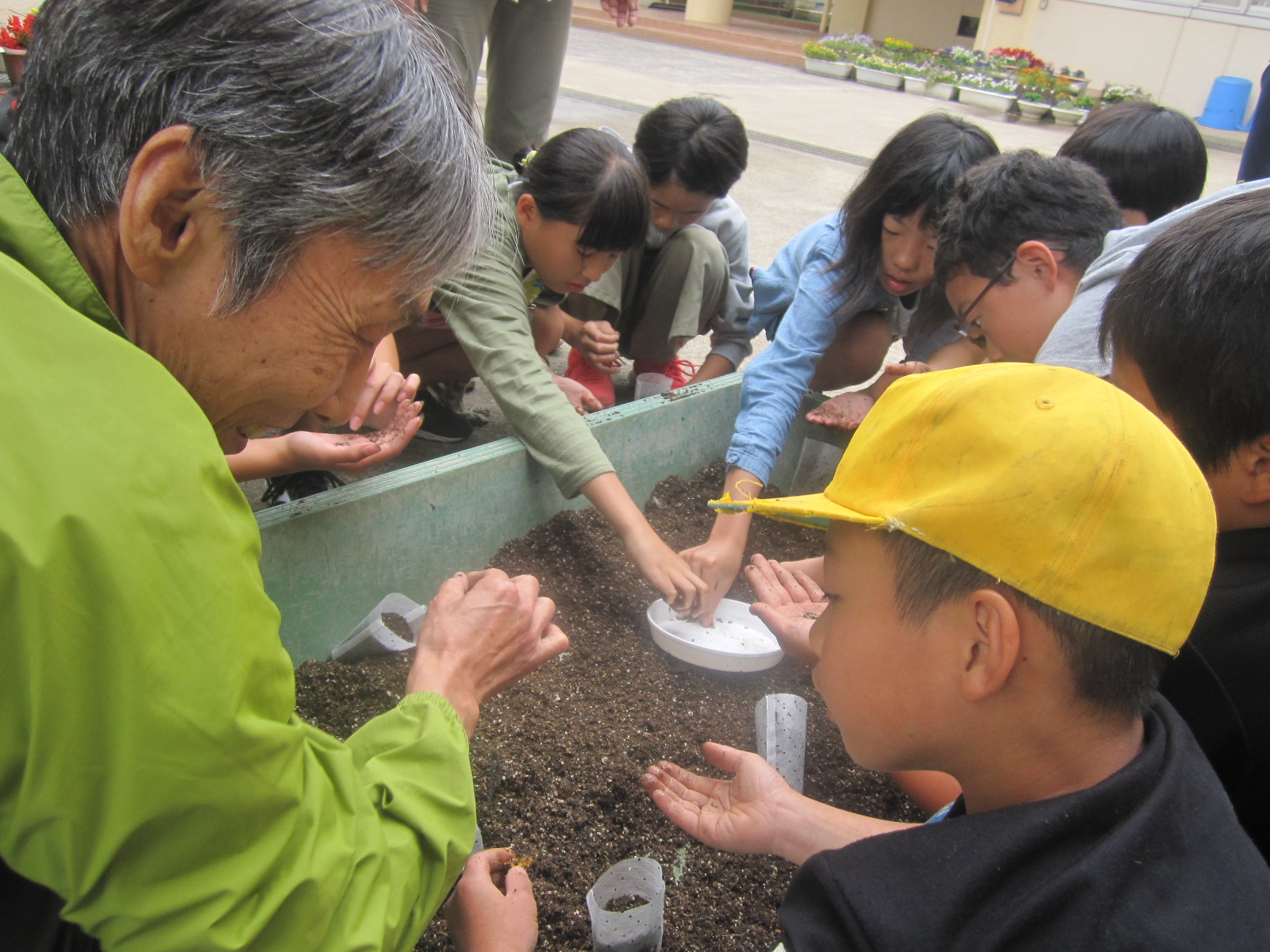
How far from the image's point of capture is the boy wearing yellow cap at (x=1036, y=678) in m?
0.77

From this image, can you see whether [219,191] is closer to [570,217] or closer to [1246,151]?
[570,217]

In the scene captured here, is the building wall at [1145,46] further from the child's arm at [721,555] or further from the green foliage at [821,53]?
the child's arm at [721,555]

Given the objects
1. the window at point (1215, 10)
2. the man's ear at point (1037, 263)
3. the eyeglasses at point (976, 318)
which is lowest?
the eyeglasses at point (976, 318)

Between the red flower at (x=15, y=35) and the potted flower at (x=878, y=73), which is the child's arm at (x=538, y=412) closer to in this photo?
the red flower at (x=15, y=35)

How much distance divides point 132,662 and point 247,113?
17.5 inches

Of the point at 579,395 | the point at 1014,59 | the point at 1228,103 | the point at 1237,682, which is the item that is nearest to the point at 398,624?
the point at 579,395

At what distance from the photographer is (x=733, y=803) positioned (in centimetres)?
124

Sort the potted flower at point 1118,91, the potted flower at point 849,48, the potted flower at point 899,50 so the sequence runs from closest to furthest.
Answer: the potted flower at point 1118,91 < the potted flower at point 849,48 < the potted flower at point 899,50

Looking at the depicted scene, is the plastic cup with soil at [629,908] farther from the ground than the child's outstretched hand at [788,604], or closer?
closer

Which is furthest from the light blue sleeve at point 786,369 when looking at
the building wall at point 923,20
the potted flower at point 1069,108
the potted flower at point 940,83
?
the building wall at point 923,20

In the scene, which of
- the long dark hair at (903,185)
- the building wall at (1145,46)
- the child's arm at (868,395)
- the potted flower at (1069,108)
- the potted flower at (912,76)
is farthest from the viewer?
the potted flower at (912,76)

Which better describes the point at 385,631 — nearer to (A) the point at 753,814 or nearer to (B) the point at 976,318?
(A) the point at 753,814

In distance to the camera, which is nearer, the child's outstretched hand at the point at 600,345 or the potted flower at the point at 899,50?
the child's outstretched hand at the point at 600,345

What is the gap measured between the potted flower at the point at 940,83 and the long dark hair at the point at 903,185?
41.4 ft
